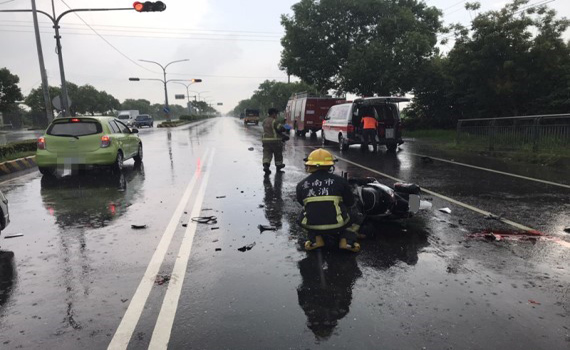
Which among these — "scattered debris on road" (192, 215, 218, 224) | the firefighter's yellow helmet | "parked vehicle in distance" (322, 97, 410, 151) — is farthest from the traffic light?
the firefighter's yellow helmet

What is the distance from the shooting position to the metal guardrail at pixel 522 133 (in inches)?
487

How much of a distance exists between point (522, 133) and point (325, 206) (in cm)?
1201

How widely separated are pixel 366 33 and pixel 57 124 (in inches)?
1070

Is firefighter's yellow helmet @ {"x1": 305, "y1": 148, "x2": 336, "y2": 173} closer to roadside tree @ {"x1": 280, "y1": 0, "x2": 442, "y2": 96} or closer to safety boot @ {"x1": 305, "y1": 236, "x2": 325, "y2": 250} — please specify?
safety boot @ {"x1": 305, "y1": 236, "x2": 325, "y2": 250}

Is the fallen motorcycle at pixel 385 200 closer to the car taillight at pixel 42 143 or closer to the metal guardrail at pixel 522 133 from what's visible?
the car taillight at pixel 42 143

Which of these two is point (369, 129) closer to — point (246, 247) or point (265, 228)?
point (265, 228)

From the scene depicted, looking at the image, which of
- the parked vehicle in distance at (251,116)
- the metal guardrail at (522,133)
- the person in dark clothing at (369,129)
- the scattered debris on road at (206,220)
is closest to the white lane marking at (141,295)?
the scattered debris on road at (206,220)

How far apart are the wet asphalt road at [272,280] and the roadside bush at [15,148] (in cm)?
Answer: 737

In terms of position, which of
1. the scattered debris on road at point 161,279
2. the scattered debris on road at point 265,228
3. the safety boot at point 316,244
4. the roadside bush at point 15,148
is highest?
the roadside bush at point 15,148

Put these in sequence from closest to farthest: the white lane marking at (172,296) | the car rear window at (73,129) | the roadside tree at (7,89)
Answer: the white lane marking at (172,296), the car rear window at (73,129), the roadside tree at (7,89)

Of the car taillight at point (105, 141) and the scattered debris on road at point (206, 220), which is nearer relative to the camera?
the scattered debris on road at point (206, 220)

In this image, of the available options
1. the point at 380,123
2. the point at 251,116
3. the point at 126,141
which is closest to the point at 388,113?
the point at 380,123

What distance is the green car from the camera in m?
9.98

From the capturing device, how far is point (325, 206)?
462 cm
